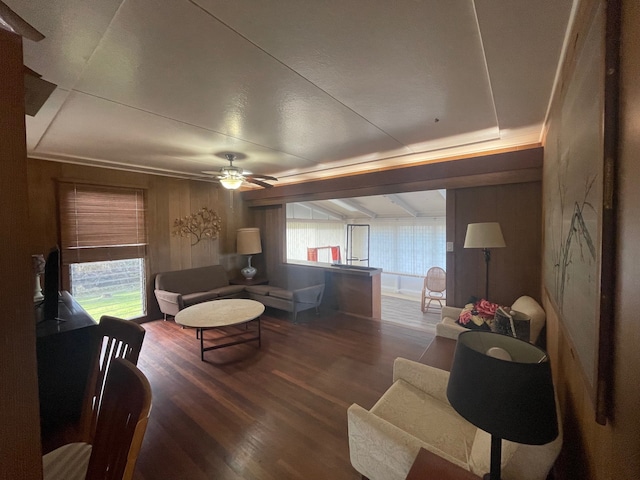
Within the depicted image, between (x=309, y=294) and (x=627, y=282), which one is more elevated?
(x=627, y=282)

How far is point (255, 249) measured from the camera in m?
5.41

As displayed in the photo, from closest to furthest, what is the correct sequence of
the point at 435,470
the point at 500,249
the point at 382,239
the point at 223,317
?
the point at 435,470
the point at 500,249
the point at 223,317
the point at 382,239

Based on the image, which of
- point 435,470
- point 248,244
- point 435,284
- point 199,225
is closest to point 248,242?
point 248,244

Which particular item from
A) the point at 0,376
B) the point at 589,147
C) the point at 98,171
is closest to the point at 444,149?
the point at 589,147

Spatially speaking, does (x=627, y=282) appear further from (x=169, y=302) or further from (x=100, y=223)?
(x=100, y=223)

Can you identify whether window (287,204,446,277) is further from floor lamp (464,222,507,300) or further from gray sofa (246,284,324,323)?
floor lamp (464,222,507,300)

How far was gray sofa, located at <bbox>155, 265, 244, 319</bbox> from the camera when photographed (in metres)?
4.05

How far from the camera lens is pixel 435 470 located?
3.36 feet

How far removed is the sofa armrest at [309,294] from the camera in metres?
4.22

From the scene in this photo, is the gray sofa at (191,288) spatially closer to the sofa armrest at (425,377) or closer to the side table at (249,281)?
the side table at (249,281)

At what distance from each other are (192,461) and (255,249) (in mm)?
3930

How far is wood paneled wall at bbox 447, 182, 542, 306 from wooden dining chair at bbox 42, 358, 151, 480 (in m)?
3.40

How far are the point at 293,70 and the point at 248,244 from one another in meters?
4.13

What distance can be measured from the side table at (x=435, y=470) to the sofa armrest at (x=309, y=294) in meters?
3.22
